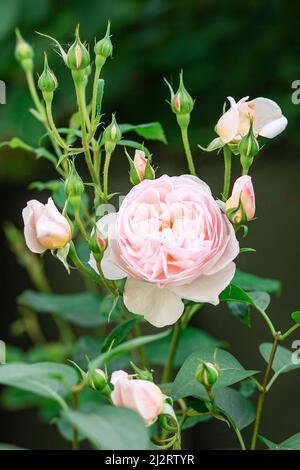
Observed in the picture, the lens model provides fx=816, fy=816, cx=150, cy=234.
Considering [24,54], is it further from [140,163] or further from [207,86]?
[207,86]

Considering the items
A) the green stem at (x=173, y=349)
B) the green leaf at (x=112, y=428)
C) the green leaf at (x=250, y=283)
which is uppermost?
the green leaf at (x=112, y=428)

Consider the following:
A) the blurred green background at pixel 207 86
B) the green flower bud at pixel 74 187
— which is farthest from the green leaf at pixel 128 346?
the blurred green background at pixel 207 86

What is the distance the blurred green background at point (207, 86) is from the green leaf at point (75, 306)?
444 mm

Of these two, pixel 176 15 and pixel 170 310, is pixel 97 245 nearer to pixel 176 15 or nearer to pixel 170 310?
pixel 170 310

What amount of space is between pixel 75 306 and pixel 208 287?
1.70 ft

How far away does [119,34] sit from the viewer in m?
1.66

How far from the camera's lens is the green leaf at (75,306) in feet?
3.05

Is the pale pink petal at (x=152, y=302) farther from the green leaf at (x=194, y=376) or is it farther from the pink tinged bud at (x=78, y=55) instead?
the pink tinged bud at (x=78, y=55)

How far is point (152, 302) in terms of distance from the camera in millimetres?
484

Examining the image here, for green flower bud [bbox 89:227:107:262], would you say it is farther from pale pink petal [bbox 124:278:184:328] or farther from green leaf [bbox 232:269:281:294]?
green leaf [bbox 232:269:281:294]

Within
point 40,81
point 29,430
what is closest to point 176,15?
point 29,430

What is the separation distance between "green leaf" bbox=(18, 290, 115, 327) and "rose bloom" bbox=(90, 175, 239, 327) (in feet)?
1.39

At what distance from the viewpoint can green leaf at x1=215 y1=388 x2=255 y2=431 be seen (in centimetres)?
55

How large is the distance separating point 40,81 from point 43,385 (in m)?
0.22
